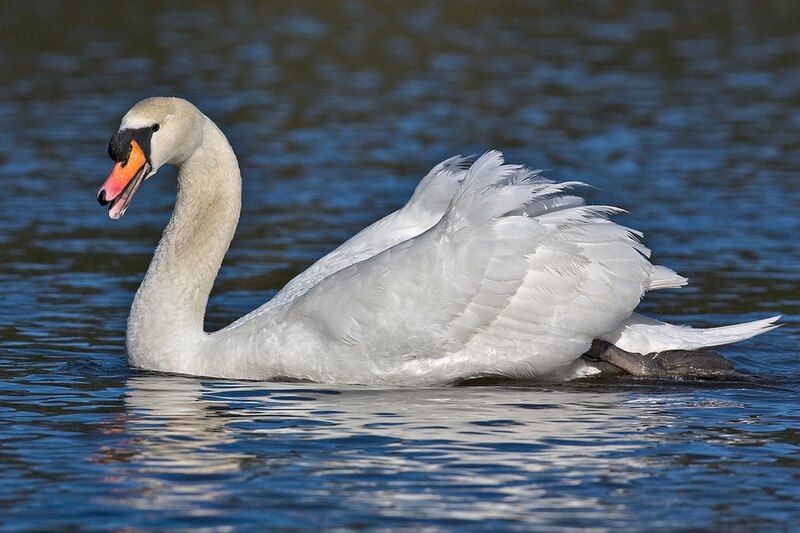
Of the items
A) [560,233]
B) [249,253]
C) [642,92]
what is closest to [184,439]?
[560,233]

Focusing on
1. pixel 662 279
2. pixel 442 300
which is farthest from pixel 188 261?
pixel 662 279

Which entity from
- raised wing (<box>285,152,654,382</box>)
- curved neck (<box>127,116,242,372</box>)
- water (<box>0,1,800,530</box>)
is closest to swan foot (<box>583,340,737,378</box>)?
water (<box>0,1,800,530</box>)

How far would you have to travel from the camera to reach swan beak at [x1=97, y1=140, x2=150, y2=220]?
11138mm

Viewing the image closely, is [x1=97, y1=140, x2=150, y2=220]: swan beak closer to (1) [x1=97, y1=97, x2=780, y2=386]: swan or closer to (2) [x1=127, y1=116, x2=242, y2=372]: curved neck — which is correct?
(1) [x1=97, y1=97, x2=780, y2=386]: swan

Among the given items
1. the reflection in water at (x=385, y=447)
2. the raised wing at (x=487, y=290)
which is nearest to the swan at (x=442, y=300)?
the raised wing at (x=487, y=290)

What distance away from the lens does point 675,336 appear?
447 inches

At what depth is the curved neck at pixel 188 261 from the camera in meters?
11.5

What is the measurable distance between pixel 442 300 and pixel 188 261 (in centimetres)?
219

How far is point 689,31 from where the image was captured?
3344 cm

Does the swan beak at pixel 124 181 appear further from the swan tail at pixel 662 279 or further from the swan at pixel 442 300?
the swan tail at pixel 662 279

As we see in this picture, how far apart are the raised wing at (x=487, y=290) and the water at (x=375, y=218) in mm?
306

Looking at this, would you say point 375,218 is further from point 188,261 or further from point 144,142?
point 144,142

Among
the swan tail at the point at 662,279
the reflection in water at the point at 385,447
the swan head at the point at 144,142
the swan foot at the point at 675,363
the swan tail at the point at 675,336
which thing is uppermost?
the swan head at the point at 144,142

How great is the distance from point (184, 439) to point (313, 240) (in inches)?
292
